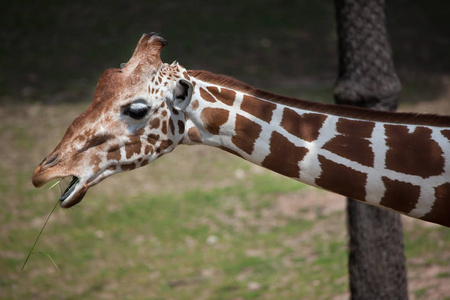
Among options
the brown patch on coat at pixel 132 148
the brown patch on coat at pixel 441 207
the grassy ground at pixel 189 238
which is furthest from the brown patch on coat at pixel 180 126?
the grassy ground at pixel 189 238

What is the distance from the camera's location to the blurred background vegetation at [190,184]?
6.52 m

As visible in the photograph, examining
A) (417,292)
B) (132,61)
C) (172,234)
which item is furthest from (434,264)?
(132,61)

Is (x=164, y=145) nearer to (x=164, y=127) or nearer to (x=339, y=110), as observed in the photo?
(x=164, y=127)

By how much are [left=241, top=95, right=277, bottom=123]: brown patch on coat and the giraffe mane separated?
39mm

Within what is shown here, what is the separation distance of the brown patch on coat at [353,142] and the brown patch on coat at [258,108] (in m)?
0.36

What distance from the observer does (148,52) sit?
3424mm

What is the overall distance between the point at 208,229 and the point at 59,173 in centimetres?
458

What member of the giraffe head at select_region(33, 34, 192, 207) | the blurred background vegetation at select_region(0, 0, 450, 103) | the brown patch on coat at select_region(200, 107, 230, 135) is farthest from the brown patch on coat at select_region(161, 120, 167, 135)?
the blurred background vegetation at select_region(0, 0, 450, 103)

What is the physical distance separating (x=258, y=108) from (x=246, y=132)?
0.50ft

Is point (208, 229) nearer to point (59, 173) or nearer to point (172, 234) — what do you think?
point (172, 234)

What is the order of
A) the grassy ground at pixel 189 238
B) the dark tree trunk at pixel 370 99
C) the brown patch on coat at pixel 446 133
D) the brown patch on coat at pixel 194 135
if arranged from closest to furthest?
the brown patch on coat at pixel 446 133
the brown patch on coat at pixel 194 135
the dark tree trunk at pixel 370 99
the grassy ground at pixel 189 238

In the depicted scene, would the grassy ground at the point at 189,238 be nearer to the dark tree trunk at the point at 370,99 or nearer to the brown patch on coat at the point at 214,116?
the dark tree trunk at the point at 370,99

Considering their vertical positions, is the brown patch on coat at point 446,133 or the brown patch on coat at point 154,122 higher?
the brown patch on coat at point 154,122

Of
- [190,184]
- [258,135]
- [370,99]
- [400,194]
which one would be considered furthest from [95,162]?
[190,184]
